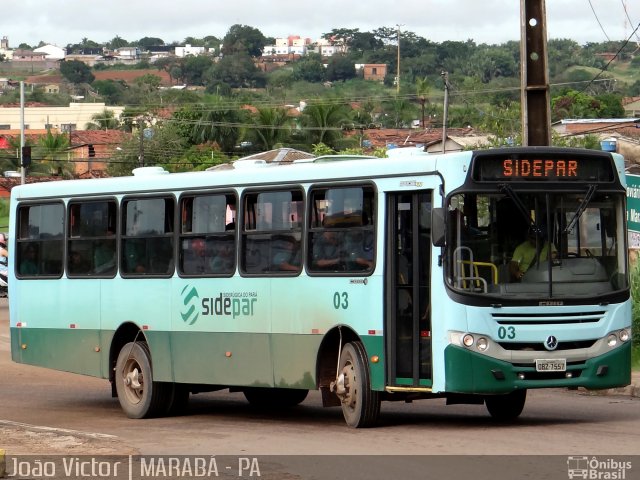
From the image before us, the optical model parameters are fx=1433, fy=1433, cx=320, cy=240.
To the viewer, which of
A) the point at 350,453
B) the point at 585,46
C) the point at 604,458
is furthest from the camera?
the point at 585,46

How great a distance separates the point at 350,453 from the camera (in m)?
12.1

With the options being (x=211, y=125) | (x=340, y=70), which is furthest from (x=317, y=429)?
(x=340, y=70)

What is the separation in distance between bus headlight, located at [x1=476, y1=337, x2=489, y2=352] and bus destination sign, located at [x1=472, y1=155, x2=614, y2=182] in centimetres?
149

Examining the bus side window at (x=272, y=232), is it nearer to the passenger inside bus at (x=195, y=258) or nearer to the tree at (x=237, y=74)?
the passenger inside bus at (x=195, y=258)

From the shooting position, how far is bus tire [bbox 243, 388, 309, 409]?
58.4 ft

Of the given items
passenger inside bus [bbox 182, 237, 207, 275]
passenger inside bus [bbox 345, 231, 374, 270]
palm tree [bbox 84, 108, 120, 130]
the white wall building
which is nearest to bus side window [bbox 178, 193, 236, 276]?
passenger inside bus [bbox 182, 237, 207, 275]

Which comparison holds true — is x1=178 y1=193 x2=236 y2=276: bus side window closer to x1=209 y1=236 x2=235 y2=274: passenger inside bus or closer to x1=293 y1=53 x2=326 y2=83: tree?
x1=209 y1=236 x2=235 y2=274: passenger inside bus

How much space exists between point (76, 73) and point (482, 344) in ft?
598

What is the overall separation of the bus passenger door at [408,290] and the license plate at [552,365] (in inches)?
40.9

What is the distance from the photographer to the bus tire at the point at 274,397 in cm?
1780

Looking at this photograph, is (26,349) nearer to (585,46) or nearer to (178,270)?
(178,270)

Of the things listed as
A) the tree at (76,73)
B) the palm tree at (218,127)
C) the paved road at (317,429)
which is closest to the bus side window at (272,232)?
the paved road at (317,429)

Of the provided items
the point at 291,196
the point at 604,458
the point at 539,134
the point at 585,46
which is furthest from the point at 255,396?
the point at 585,46

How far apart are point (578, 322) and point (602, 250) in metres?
0.79
